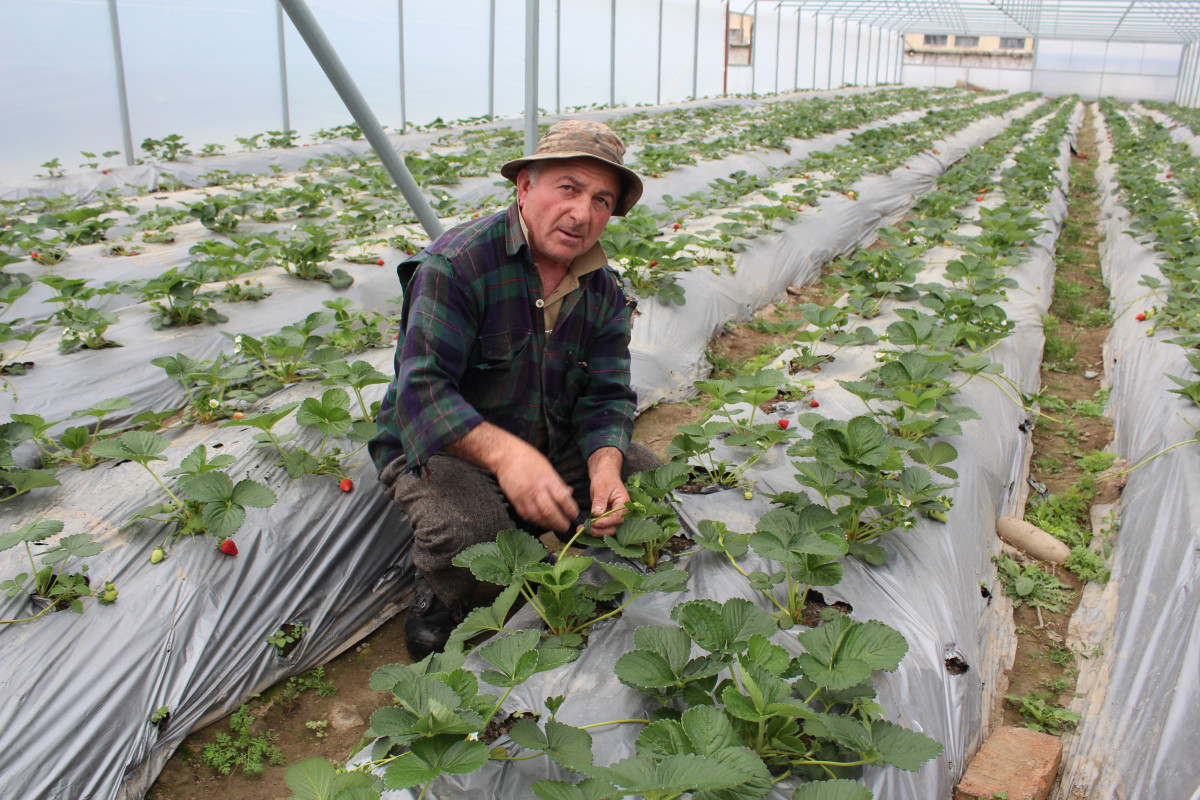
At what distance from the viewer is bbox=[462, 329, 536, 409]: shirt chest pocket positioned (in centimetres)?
181

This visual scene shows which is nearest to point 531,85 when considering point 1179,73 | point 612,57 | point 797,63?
point 612,57

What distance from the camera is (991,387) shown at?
9.16 feet

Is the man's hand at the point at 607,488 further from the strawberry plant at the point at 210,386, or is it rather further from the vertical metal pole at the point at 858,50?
the vertical metal pole at the point at 858,50

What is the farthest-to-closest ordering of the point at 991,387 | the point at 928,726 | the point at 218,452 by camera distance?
1. the point at 991,387
2. the point at 218,452
3. the point at 928,726

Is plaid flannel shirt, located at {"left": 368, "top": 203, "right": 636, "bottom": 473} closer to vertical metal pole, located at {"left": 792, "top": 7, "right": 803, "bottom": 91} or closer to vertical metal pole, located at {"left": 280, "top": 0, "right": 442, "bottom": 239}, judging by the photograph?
vertical metal pole, located at {"left": 280, "top": 0, "right": 442, "bottom": 239}

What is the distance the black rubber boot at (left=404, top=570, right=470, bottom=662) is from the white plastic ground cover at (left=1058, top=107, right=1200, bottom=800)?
4.49ft

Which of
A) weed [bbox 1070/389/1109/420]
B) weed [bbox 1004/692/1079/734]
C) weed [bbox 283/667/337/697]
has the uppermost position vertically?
weed [bbox 1070/389/1109/420]

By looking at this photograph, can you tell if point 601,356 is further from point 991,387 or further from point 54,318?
point 54,318

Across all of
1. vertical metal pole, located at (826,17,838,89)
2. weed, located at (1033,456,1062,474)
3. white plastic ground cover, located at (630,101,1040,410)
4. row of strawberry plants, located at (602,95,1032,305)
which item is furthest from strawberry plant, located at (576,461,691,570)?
vertical metal pole, located at (826,17,838,89)

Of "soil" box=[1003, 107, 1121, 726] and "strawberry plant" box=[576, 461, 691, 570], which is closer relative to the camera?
"strawberry plant" box=[576, 461, 691, 570]

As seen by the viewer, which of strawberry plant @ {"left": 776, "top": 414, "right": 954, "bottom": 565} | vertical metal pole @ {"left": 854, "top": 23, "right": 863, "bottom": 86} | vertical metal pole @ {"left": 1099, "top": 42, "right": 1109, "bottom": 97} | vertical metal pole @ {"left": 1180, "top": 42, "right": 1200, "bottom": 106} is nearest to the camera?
strawberry plant @ {"left": 776, "top": 414, "right": 954, "bottom": 565}

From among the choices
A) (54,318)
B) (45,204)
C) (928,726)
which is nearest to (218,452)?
(54,318)

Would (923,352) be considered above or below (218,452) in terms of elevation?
above

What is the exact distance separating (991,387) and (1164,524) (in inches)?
32.1
